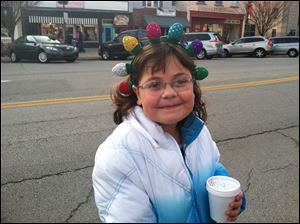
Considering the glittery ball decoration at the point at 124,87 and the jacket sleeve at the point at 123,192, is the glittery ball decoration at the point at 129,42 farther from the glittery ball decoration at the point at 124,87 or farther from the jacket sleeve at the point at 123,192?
the jacket sleeve at the point at 123,192

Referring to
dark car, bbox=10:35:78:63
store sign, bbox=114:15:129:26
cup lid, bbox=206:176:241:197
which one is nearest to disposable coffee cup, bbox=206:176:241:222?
cup lid, bbox=206:176:241:197

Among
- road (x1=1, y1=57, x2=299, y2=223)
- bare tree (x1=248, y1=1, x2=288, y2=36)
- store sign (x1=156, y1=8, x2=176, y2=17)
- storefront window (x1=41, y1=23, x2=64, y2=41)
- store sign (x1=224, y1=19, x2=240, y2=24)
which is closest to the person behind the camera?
road (x1=1, y1=57, x2=299, y2=223)

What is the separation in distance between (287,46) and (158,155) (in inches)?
984

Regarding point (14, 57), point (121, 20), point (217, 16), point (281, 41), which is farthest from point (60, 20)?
point (281, 41)

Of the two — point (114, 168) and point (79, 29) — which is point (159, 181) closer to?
point (114, 168)

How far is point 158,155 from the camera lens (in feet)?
4.36

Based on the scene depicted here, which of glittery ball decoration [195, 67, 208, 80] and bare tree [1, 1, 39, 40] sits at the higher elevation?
bare tree [1, 1, 39, 40]

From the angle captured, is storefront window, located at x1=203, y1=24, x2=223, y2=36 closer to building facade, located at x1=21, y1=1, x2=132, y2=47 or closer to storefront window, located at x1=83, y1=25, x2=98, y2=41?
building facade, located at x1=21, y1=1, x2=132, y2=47

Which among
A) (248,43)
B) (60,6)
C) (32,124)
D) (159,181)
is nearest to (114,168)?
(159,181)

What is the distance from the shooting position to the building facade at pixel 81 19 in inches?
1080

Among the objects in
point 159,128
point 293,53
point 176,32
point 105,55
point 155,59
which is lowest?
point 293,53

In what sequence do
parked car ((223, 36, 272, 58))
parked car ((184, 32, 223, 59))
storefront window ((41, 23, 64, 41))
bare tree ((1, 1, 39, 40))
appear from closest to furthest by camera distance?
parked car ((184, 32, 223, 59)) < bare tree ((1, 1, 39, 40)) < parked car ((223, 36, 272, 58)) < storefront window ((41, 23, 64, 41))

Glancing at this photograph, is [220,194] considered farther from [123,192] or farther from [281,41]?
[281,41]

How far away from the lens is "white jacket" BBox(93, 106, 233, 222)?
1290 mm
